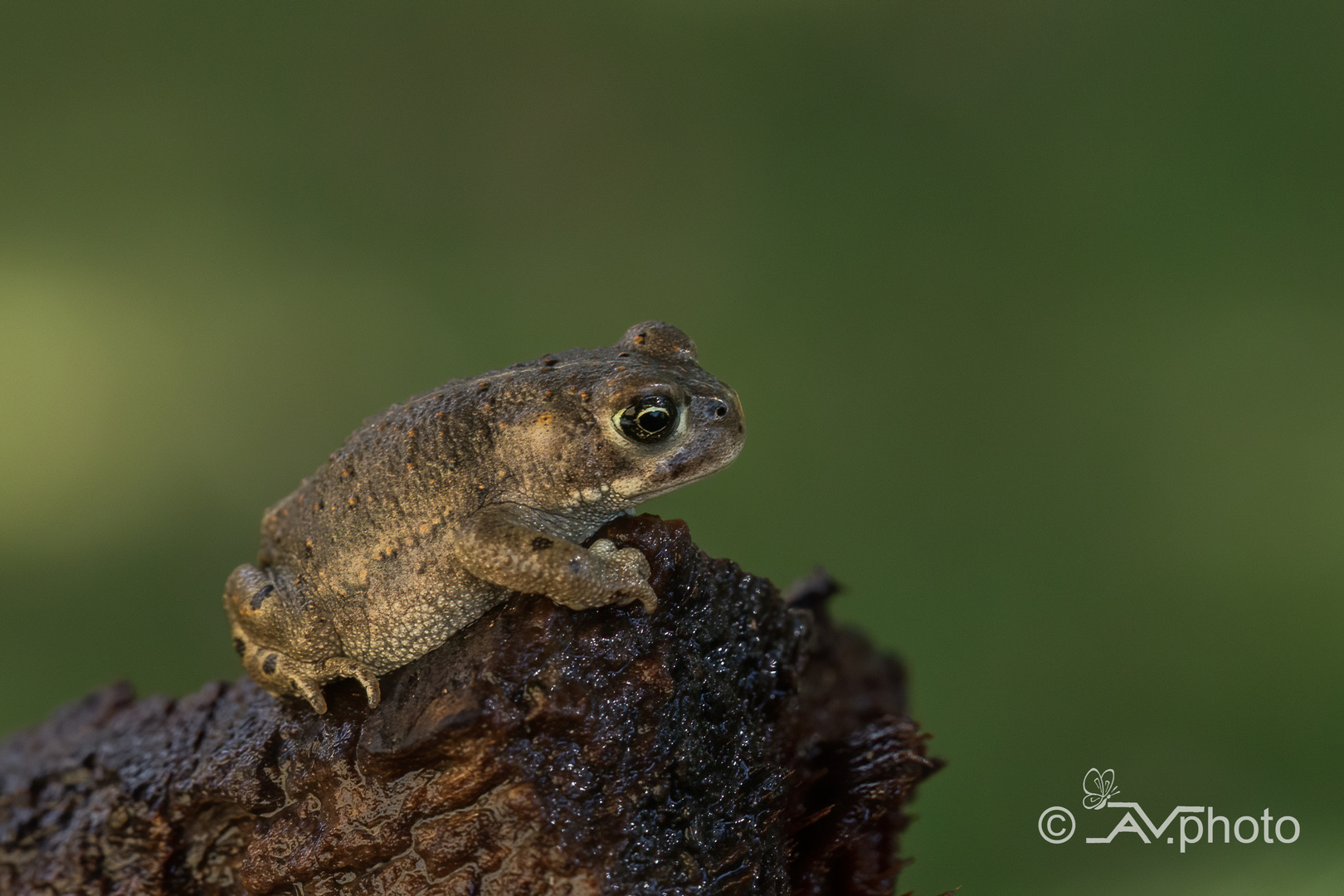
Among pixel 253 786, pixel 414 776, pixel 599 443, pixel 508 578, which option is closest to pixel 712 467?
pixel 599 443

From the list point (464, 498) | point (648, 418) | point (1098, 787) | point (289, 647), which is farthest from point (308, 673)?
point (1098, 787)

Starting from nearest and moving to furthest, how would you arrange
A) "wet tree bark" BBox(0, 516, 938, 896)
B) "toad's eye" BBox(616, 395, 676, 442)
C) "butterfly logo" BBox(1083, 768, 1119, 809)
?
"wet tree bark" BBox(0, 516, 938, 896)
"toad's eye" BBox(616, 395, 676, 442)
"butterfly logo" BBox(1083, 768, 1119, 809)

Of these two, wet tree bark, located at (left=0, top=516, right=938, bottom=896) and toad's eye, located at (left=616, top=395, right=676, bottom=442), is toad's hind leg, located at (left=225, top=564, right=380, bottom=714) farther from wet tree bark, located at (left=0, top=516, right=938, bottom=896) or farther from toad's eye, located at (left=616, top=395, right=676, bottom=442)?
toad's eye, located at (left=616, top=395, right=676, bottom=442)

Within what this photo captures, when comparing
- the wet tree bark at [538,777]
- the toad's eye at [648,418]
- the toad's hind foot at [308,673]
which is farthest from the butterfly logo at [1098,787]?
the toad's hind foot at [308,673]

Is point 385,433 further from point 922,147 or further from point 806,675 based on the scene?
point 922,147

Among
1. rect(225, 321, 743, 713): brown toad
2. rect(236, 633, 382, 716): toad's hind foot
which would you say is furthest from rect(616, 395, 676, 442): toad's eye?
rect(236, 633, 382, 716): toad's hind foot

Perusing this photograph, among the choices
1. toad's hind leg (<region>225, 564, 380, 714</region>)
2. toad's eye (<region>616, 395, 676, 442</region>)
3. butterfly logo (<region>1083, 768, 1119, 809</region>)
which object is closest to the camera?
toad's eye (<region>616, 395, 676, 442</region>)

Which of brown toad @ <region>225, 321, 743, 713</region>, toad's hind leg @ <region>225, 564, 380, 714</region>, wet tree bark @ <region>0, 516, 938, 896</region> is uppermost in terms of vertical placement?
brown toad @ <region>225, 321, 743, 713</region>
